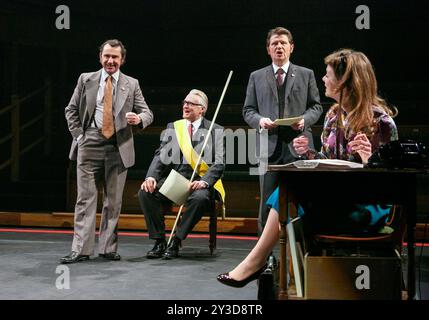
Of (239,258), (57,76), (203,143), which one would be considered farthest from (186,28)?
(239,258)

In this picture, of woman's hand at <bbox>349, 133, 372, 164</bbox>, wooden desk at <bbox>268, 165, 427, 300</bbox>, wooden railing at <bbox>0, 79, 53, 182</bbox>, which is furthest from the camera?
wooden railing at <bbox>0, 79, 53, 182</bbox>

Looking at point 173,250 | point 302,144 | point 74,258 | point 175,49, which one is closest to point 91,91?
point 74,258

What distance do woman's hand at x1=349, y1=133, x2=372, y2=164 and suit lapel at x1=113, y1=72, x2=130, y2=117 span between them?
1901 millimetres

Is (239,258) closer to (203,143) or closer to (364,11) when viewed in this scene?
(203,143)

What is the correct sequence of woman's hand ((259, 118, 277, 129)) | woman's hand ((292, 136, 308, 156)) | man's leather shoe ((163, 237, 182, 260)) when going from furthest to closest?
man's leather shoe ((163, 237, 182, 260)), woman's hand ((259, 118, 277, 129)), woman's hand ((292, 136, 308, 156))

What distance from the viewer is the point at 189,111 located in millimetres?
4383

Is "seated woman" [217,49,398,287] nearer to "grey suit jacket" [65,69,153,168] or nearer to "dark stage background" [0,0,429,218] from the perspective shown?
"grey suit jacket" [65,69,153,168]

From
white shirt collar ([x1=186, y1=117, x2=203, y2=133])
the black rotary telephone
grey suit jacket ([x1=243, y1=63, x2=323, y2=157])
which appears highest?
grey suit jacket ([x1=243, y1=63, x2=323, y2=157])

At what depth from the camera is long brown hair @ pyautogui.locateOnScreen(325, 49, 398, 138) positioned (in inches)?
106

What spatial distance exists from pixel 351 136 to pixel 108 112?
1.85m

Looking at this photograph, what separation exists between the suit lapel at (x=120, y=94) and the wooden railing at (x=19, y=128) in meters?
2.93

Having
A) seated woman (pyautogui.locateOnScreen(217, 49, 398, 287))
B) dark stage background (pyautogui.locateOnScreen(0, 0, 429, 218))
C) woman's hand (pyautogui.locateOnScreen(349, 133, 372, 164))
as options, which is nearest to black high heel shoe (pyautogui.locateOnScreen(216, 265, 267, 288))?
seated woman (pyautogui.locateOnScreen(217, 49, 398, 287))

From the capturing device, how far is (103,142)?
13.3 feet

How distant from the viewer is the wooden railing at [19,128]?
671cm
